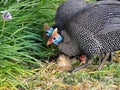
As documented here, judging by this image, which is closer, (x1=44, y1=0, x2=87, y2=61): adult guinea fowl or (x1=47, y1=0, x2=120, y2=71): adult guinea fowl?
(x1=47, y1=0, x2=120, y2=71): adult guinea fowl

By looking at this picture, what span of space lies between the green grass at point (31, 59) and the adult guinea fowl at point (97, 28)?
32cm

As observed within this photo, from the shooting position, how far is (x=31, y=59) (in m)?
5.57

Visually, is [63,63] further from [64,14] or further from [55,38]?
[64,14]

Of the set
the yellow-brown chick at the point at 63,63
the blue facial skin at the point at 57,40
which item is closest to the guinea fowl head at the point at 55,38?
the blue facial skin at the point at 57,40

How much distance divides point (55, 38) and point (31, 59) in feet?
Answer: 1.27

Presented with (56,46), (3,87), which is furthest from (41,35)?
(3,87)

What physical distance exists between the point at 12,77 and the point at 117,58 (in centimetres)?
144

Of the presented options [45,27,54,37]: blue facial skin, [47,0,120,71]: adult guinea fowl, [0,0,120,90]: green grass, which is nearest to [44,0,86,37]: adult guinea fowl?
[45,27,54,37]: blue facial skin

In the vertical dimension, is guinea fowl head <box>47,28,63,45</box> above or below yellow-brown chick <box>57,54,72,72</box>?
above

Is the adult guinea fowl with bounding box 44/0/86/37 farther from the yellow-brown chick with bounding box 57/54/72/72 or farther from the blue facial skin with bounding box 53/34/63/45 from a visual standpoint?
the yellow-brown chick with bounding box 57/54/72/72

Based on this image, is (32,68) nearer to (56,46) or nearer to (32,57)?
(32,57)

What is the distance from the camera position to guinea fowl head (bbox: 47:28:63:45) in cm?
549

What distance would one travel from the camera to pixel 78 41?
17.6ft

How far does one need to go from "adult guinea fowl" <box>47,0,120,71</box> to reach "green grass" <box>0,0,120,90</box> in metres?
0.32
